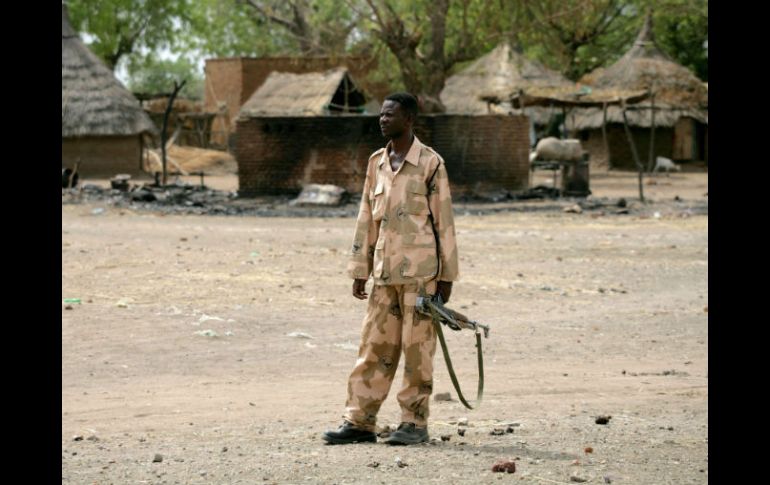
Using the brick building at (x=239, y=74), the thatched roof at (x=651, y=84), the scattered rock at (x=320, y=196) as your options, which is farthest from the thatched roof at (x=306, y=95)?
the scattered rock at (x=320, y=196)

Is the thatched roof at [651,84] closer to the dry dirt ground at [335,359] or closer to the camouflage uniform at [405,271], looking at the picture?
the dry dirt ground at [335,359]

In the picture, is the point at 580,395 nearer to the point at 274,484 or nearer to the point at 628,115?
the point at 274,484

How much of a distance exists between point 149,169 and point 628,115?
14.7 m

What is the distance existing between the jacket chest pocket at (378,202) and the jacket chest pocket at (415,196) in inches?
4.6

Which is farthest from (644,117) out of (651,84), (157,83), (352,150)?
(157,83)

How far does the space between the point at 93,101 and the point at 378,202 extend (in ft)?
93.9

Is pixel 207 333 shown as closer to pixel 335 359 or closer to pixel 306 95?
pixel 335 359

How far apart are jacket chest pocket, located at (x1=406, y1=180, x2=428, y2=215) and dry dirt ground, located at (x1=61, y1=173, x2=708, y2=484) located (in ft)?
3.43

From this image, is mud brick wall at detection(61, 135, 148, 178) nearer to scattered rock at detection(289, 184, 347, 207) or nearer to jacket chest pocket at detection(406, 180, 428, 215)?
scattered rock at detection(289, 184, 347, 207)

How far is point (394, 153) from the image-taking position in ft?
18.1

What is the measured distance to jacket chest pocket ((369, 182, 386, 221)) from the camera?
5.48m

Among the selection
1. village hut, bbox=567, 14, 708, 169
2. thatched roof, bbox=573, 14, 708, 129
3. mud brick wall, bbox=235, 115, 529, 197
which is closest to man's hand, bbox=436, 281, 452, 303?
mud brick wall, bbox=235, 115, 529, 197

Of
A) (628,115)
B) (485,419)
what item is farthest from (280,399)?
(628,115)
